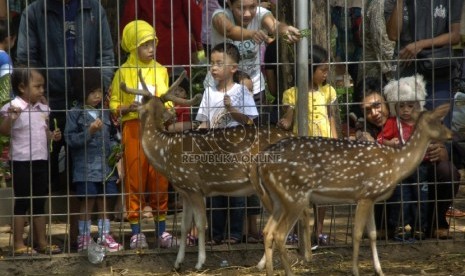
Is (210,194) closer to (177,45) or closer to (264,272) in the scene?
(264,272)

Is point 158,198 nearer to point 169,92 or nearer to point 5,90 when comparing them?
point 169,92

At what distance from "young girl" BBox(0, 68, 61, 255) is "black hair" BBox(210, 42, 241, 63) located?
1400 millimetres

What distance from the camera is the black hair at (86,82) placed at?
9.02 meters

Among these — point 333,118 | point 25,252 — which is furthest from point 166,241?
point 333,118

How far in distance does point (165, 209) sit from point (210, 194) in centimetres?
56

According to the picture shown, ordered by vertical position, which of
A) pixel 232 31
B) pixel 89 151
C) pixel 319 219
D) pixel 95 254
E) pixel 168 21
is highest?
pixel 168 21

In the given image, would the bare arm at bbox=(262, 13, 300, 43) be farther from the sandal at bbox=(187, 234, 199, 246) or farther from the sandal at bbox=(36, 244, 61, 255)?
the sandal at bbox=(36, 244, 61, 255)

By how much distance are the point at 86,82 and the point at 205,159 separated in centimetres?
121

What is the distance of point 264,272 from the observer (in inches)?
344

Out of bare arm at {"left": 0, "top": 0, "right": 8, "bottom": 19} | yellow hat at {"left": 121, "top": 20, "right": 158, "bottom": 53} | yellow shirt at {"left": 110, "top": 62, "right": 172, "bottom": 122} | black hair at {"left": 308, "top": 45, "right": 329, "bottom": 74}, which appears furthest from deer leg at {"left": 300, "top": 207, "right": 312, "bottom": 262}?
bare arm at {"left": 0, "top": 0, "right": 8, "bottom": 19}

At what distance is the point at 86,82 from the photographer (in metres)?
9.05

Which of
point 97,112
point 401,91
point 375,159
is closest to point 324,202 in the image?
point 375,159

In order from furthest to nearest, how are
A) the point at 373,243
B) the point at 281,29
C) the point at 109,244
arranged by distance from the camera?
1. the point at 109,244
2. the point at 281,29
3. the point at 373,243

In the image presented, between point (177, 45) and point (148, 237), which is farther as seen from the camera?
point (177, 45)
